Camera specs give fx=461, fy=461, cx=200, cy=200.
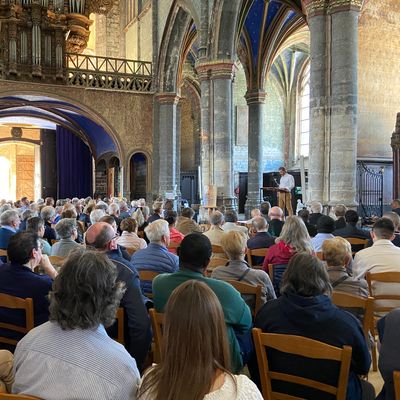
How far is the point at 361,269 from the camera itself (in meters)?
4.39

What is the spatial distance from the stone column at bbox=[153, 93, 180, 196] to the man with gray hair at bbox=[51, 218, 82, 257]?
43.7 feet

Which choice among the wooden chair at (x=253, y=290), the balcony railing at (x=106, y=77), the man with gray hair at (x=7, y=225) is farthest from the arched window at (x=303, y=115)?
the wooden chair at (x=253, y=290)

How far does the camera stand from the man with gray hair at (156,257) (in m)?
4.38

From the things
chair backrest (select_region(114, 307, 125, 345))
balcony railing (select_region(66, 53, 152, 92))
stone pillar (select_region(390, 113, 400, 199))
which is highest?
balcony railing (select_region(66, 53, 152, 92))

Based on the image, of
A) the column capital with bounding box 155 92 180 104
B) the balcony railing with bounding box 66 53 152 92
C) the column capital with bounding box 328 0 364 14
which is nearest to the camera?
the column capital with bounding box 328 0 364 14

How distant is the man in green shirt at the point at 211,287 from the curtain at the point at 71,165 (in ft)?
78.5

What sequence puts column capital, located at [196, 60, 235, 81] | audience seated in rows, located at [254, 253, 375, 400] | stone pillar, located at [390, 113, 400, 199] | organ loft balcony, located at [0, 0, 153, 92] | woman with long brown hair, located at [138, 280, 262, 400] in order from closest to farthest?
woman with long brown hair, located at [138, 280, 262, 400] → audience seated in rows, located at [254, 253, 375, 400] → column capital, located at [196, 60, 235, 81] → stone pillar, located at [390, 113, 400, 199] → organ loft balcony, located at [0, 0, 153, 92]

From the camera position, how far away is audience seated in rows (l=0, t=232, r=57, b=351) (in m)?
3.14

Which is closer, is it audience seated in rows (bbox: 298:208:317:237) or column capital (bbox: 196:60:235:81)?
audience seated in rows (bbox: 298:208:317:237)

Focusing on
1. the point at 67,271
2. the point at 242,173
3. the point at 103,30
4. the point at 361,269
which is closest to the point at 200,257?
the point at 67,271

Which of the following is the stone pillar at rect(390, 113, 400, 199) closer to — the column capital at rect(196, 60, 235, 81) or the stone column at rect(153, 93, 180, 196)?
the column capital at rect(196, 60, 235, 81)

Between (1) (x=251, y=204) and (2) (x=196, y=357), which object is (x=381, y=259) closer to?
(2) (x=196, y=357)

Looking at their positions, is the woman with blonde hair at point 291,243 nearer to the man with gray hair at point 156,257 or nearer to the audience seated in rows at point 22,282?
the man with gray hair at point 156,257

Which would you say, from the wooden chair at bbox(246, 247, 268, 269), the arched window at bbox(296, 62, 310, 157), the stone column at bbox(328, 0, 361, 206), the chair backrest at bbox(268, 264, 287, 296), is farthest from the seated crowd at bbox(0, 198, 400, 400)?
the arched window at bbox(296, 62, 310, 157)
